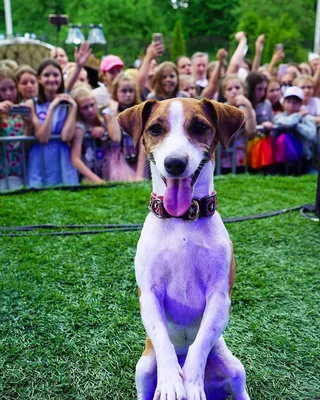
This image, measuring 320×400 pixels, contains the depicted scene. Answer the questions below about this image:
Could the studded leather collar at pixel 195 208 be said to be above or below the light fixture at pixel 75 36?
below

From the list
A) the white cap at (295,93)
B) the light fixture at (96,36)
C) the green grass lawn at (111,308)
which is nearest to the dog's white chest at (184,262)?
the green grass lawn at (111,308)

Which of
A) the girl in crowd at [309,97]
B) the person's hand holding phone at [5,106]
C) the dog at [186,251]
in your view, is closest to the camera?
the dog at [186,251]

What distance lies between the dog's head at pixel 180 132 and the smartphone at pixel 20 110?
4.05m

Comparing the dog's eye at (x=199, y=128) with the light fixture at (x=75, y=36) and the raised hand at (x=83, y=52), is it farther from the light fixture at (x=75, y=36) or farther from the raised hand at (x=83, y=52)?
the light fixture at (x=75, y=36)

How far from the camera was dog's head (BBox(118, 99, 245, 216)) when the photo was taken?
191cm

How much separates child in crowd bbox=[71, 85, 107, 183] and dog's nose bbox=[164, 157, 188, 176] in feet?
15.4

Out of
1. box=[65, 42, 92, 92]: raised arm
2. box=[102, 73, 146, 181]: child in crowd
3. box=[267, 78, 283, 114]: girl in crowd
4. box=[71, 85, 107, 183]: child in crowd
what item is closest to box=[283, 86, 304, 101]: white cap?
box=[267, 78, 283, 114]: girl in crowd

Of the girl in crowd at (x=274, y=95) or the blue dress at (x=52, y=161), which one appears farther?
the girl in crowd at (x=274, y=95)

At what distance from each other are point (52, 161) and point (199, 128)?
473cm

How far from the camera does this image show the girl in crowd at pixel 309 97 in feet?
25.3

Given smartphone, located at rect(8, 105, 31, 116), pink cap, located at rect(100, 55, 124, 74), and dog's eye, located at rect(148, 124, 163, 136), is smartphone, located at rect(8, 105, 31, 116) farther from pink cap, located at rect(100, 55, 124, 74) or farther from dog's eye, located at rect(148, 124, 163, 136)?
dog's eye, located at rect(148, 124, 163, 136)

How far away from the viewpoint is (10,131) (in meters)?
6.21

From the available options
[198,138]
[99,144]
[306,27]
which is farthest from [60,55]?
[306,27]

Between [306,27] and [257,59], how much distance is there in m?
23.5
